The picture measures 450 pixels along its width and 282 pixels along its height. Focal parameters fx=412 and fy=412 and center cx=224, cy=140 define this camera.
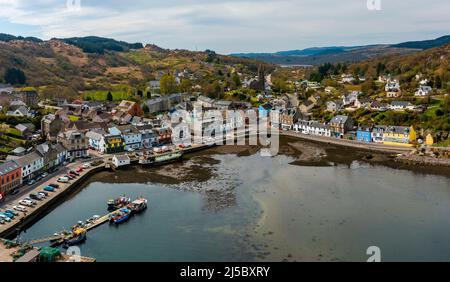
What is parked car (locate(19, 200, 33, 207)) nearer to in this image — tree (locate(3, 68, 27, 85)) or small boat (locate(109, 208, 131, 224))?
small boat (locate(109, 208, 131, 224))

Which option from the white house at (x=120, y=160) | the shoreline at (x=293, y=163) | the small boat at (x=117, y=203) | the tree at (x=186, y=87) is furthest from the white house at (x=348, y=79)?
the small boat at (x=117, y=203)

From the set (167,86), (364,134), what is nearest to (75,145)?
(364,134)

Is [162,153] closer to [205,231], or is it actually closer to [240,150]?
[240,150]

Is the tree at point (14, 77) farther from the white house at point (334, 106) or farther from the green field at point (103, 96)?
the white house at point (334, 106)

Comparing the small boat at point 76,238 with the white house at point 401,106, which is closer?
the small boat at point 76,238

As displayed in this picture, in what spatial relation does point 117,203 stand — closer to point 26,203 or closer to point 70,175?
point 26,203

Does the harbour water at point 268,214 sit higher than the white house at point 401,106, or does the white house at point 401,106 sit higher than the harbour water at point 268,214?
the white house at point 401,106
